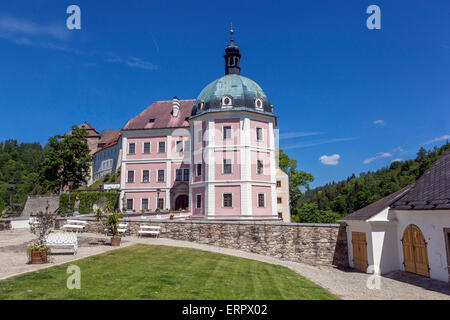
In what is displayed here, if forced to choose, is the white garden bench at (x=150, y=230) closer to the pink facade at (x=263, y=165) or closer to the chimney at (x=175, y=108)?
the pink facade at (x=263, y=165)

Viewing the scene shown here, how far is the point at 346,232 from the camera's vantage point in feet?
60.8

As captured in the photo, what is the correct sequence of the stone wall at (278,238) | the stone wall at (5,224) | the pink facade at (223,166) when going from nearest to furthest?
the stone wall at (278,238), the stone wall at (5,224), the pink facade at (223,166)

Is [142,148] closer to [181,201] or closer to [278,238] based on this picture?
[181,201]

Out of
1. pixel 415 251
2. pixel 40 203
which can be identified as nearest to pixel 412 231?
pixel 415 251

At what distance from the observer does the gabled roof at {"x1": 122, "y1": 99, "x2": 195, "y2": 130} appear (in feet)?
136

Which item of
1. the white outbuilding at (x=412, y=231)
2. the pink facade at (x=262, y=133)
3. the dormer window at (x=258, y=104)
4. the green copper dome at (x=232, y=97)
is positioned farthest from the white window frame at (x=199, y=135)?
the white outbuilding at (x=412, y=231)

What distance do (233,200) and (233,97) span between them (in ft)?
33.2

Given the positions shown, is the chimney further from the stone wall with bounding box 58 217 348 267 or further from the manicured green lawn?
the manicured green lawn

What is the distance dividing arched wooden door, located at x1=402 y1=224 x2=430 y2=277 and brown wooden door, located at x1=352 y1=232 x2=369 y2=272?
6.30 ft

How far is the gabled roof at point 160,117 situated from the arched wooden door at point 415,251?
3083 centimetres

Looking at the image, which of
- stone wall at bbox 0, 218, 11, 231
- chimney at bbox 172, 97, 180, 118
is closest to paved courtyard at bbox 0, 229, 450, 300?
stone wall at bbox 0, 218, 11, 231

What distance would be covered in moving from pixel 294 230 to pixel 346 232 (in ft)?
9.69

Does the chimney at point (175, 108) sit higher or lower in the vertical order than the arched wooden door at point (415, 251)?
higher

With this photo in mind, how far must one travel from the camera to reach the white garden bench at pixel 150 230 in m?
20.9
